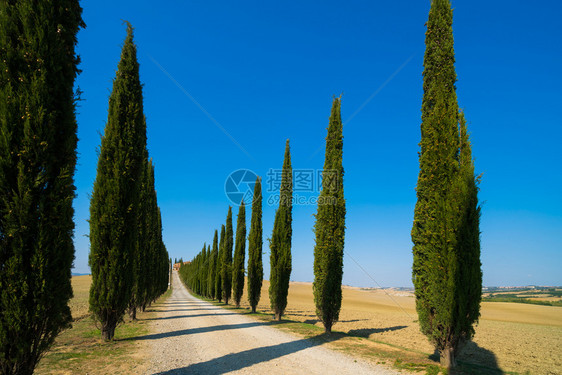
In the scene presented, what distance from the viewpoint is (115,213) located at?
31.7 feet

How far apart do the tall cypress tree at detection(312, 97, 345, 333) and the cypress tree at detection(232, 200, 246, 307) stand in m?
13.9

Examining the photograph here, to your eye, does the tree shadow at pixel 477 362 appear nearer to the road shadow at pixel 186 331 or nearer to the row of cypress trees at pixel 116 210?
the road shadow at pixel 186 331

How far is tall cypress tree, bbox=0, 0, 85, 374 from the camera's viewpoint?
437 centimetres

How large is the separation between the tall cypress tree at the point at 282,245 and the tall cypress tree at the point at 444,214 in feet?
31.6

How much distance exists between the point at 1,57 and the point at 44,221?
8.96 feet

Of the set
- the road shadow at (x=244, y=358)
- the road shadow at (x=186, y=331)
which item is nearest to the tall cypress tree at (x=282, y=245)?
the road shadow at (x=186, y=331)

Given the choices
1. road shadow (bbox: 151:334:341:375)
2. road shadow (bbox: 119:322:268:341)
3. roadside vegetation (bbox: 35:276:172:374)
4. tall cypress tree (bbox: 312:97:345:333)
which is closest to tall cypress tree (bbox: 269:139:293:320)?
road shadow (bbox: 119:322:268:341)

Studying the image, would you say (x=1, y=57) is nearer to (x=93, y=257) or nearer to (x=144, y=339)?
(x=93, y=257)

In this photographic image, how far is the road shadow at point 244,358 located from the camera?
6.62m

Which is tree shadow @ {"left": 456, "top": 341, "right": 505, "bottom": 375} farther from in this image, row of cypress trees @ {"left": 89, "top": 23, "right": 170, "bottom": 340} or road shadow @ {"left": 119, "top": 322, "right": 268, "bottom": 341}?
row of cypress trees @ {"left": 89, "top": 23, "right": 170, "bottom": 340}

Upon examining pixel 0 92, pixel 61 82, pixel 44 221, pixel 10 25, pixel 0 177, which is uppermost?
pixel 10 25

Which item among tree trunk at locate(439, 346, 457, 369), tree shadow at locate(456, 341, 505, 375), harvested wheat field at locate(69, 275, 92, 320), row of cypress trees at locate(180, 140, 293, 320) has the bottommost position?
harvested wheat field at locate(69, 275, 92, 320)

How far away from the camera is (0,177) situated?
4324 millimetres


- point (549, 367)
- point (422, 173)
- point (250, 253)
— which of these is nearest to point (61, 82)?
point (422, 173)
